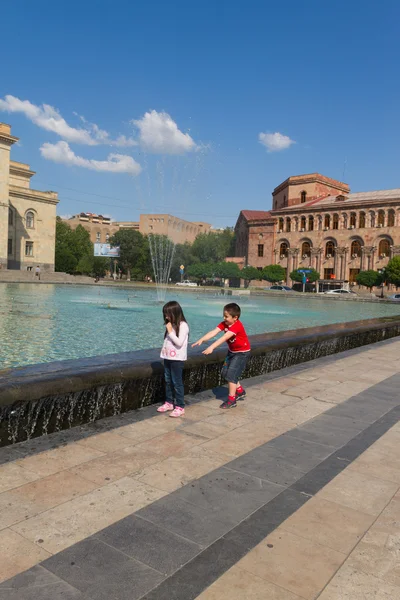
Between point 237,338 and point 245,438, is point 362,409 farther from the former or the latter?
point 245,438

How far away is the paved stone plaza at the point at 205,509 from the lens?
234cm

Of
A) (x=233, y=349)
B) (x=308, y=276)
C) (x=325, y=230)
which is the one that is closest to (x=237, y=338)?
(x=233, y=349)

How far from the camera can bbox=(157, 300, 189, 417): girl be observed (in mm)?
5082

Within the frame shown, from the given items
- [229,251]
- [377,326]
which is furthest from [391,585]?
[229,251]

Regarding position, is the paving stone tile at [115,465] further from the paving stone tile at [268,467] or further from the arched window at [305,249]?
the arched window at [305,249]

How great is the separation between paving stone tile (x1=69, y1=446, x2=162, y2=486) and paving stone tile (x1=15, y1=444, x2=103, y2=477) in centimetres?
10

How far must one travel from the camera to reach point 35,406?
4320mm

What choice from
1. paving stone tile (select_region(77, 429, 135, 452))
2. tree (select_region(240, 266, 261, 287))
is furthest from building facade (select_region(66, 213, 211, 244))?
paving stone tile (select_region(77, 429, 135, 452))

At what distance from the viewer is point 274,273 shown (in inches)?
2413

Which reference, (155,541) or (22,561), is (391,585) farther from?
(22,561)

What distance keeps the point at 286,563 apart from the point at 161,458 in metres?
1.61

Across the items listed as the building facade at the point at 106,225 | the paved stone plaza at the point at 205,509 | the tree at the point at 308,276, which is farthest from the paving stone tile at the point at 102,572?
the building facade at the point at 106,225

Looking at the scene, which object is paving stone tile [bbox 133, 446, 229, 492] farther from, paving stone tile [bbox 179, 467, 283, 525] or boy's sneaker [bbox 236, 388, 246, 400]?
boy's sneaker [bbox 236, 388, 246, 400]

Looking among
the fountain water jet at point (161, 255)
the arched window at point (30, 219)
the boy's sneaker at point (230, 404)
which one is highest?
the arched window at point (30, 219)
